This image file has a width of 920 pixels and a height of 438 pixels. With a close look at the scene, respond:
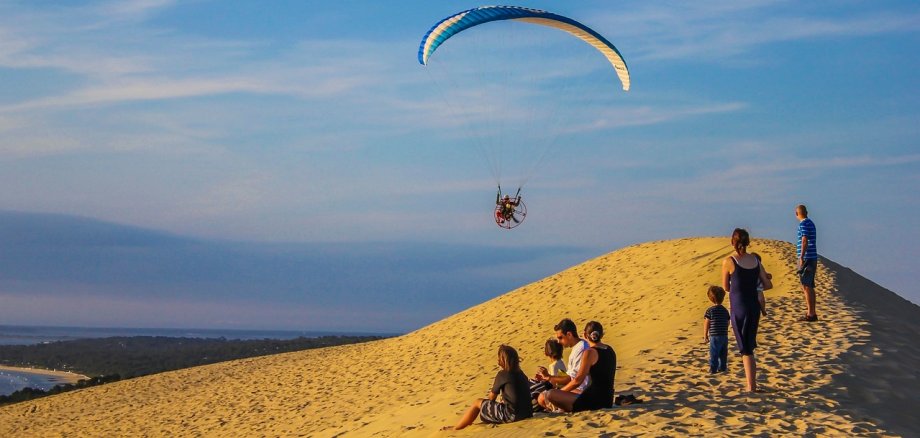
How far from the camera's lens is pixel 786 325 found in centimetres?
2098

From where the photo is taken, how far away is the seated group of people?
13148mm

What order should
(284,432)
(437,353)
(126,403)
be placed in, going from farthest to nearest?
(126,403) → (437,353) → (284,432)

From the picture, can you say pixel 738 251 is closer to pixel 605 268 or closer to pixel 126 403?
pixel 605 268

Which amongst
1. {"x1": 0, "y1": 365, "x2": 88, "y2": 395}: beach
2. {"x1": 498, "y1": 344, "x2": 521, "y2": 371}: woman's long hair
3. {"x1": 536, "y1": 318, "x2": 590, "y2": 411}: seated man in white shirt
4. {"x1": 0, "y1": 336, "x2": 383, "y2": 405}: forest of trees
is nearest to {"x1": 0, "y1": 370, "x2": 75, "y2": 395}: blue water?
{"x1": 0, "y1": 365, "x2": 88, "y2": 395}: beach

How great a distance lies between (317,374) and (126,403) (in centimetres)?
757

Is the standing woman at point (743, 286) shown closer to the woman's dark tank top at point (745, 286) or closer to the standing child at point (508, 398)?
the woman's dark tank top at point (745, 286)

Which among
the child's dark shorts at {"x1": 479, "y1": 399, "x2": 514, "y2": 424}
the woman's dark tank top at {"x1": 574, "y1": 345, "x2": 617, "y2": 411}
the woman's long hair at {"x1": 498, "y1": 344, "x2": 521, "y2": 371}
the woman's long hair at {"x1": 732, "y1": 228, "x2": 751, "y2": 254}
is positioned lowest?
the child's dark shorts at {"x1": 479, "y1": 399, "x2": 514, "y2": 424}

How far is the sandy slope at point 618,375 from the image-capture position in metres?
14.4

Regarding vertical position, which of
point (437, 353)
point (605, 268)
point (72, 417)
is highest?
point (605, 268)

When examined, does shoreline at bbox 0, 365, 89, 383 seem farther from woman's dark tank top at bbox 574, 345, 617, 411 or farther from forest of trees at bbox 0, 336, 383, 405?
woman's dark tank top at bbox 574, 345, 617, 411

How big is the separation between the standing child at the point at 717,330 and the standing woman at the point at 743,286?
1.24m

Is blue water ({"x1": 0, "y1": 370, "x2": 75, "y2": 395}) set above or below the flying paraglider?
below

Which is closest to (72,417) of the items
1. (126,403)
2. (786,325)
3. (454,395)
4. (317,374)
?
(126,403)

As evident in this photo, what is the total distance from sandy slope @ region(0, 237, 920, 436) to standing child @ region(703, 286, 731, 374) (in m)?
0.33
